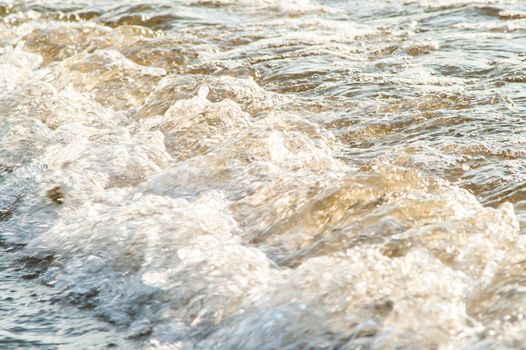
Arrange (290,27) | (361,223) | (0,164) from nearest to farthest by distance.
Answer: (361,223), (0,164), (290,27)

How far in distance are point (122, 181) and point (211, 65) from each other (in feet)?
8.59

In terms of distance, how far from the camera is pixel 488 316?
2.78m

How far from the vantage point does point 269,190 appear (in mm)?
3934

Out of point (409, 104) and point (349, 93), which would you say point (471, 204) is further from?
point (349, 93)

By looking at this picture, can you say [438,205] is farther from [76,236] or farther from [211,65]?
[211,65]

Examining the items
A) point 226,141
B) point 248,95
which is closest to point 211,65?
point 248,95

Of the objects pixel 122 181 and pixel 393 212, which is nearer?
pixel 393 212

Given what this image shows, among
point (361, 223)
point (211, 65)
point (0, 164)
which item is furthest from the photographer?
point (211, 65)

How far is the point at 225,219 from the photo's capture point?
3777 mm

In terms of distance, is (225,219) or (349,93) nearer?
(225,219)

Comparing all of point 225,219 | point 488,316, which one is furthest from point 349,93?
point 488,316

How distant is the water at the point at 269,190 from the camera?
289 centimetres

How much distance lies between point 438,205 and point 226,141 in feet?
4.72

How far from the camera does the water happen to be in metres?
2.89
